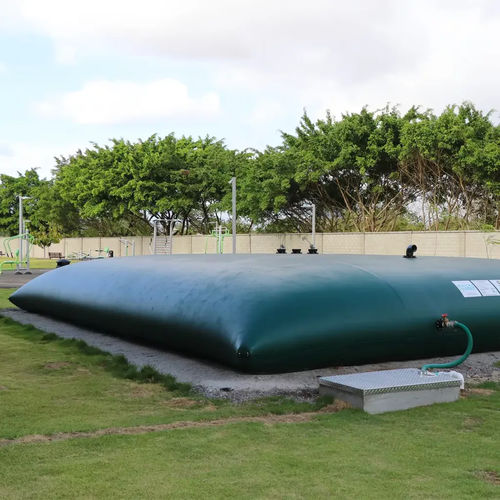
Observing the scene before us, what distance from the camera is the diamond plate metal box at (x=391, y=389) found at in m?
4.99

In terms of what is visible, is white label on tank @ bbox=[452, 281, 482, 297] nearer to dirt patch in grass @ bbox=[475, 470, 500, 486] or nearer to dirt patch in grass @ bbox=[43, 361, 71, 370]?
dirt patch in grass @ bbox=[475, 470, 500, 486]

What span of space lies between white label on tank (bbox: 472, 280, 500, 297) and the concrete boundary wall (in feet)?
50.2

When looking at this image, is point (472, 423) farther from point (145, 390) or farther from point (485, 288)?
point (485, 288)

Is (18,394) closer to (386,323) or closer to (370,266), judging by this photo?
(386,323)

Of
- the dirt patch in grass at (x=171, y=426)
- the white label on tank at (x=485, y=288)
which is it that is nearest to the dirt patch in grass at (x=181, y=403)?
the dirt patch in grass at (x=171, y=426)

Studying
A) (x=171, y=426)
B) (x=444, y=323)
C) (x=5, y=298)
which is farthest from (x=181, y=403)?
(x=5, y=298)

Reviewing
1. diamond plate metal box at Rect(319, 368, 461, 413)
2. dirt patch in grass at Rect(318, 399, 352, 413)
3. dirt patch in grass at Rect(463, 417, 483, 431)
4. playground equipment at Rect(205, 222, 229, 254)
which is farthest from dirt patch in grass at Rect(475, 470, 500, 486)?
playground equipment at Rect(205, 222, 229, 254)

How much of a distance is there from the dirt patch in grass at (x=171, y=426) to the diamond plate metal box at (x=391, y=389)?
18 centimetres

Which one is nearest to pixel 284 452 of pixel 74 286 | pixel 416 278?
pixel 416 278

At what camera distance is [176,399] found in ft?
18.1

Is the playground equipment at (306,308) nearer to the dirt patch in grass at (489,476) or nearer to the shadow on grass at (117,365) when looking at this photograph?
the shadow on grass at (117,365)

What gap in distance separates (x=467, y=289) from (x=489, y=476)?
445cm

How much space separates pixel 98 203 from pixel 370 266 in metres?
40.0

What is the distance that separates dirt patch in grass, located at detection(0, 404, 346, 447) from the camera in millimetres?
4246
